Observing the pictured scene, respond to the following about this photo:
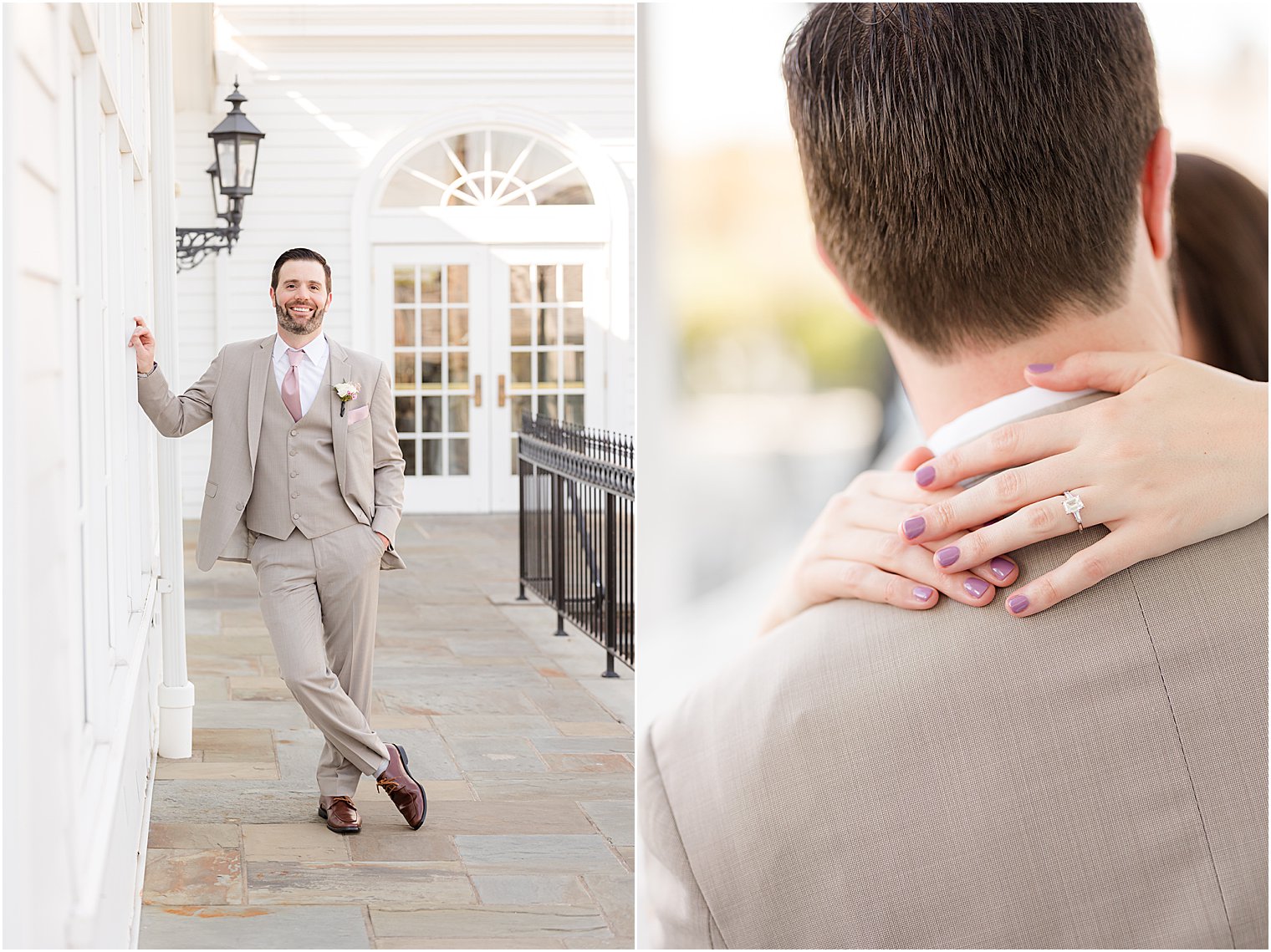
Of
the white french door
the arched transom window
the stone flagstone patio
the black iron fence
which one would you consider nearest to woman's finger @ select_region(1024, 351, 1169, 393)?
the stone flagstone patio

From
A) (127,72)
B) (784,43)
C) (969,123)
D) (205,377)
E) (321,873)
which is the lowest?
(321,873)

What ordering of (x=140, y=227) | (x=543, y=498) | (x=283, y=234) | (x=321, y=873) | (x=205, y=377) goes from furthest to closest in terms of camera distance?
(x=283, y=234), (x=543, y=498), (x=140, y=227), (x=205, y=377), (x=321, y=873)

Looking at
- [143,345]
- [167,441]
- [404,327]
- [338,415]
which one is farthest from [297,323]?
[404,327]

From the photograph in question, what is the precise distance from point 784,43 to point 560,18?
34.1 feet

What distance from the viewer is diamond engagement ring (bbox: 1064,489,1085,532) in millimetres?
2535

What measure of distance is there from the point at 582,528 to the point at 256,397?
343cm

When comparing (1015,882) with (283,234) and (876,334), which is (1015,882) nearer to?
(876,334)

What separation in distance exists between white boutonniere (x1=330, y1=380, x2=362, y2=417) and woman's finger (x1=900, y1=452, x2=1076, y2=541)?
2.18 metres

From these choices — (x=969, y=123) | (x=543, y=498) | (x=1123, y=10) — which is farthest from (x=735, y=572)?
(x=543, y=498)

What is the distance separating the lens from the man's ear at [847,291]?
267 centimetres

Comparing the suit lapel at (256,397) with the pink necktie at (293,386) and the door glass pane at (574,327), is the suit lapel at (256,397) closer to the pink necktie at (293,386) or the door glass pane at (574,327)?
the pink necktie at (293,386)

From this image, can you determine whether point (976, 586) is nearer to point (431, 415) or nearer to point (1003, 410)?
point (1003, 410)

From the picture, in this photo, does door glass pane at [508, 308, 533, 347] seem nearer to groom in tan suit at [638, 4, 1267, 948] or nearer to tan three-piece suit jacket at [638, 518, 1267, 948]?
groom in tan suit at [638, 4, 1267, 948]

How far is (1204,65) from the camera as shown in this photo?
264 centimetres
